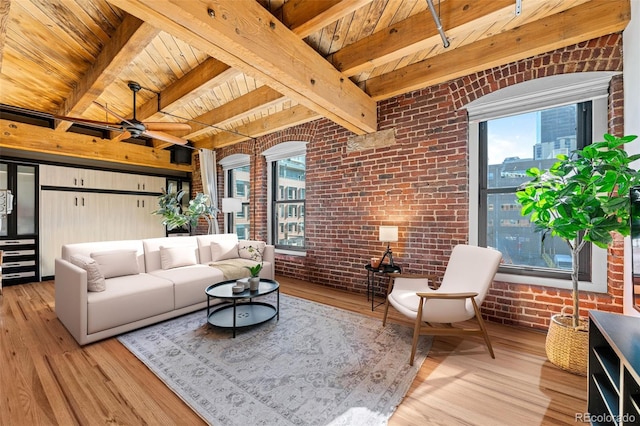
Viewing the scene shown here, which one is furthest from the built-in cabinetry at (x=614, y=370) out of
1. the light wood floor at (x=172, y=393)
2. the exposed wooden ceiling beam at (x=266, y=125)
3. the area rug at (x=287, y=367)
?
the exposed wooden ceiling beam at (x=266, y=125)

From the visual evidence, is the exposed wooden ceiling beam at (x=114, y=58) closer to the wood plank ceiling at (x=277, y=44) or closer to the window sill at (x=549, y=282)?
the wood plank ceiling at (x=277, y=44)

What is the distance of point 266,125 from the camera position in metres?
4.61

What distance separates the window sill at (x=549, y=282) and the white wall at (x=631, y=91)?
0.21 metres

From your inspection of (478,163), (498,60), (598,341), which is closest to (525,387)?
(598,341)

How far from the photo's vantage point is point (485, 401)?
1727 millimetres

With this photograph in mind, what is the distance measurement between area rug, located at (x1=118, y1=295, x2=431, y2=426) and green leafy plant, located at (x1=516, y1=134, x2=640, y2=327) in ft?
4.85

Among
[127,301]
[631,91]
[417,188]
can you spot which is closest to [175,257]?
[127,301]

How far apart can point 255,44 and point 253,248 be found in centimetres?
292

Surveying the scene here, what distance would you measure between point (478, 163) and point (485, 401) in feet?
7.57

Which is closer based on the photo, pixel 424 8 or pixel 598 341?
pixel 598 341

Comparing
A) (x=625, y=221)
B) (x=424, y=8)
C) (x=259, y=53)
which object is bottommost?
(x=625, y=221)

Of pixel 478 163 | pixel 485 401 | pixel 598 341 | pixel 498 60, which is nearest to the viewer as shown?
pixel 598 341

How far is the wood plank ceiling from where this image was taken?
193 centimetres

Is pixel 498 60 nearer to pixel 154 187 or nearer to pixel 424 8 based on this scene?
pixel 424 8
